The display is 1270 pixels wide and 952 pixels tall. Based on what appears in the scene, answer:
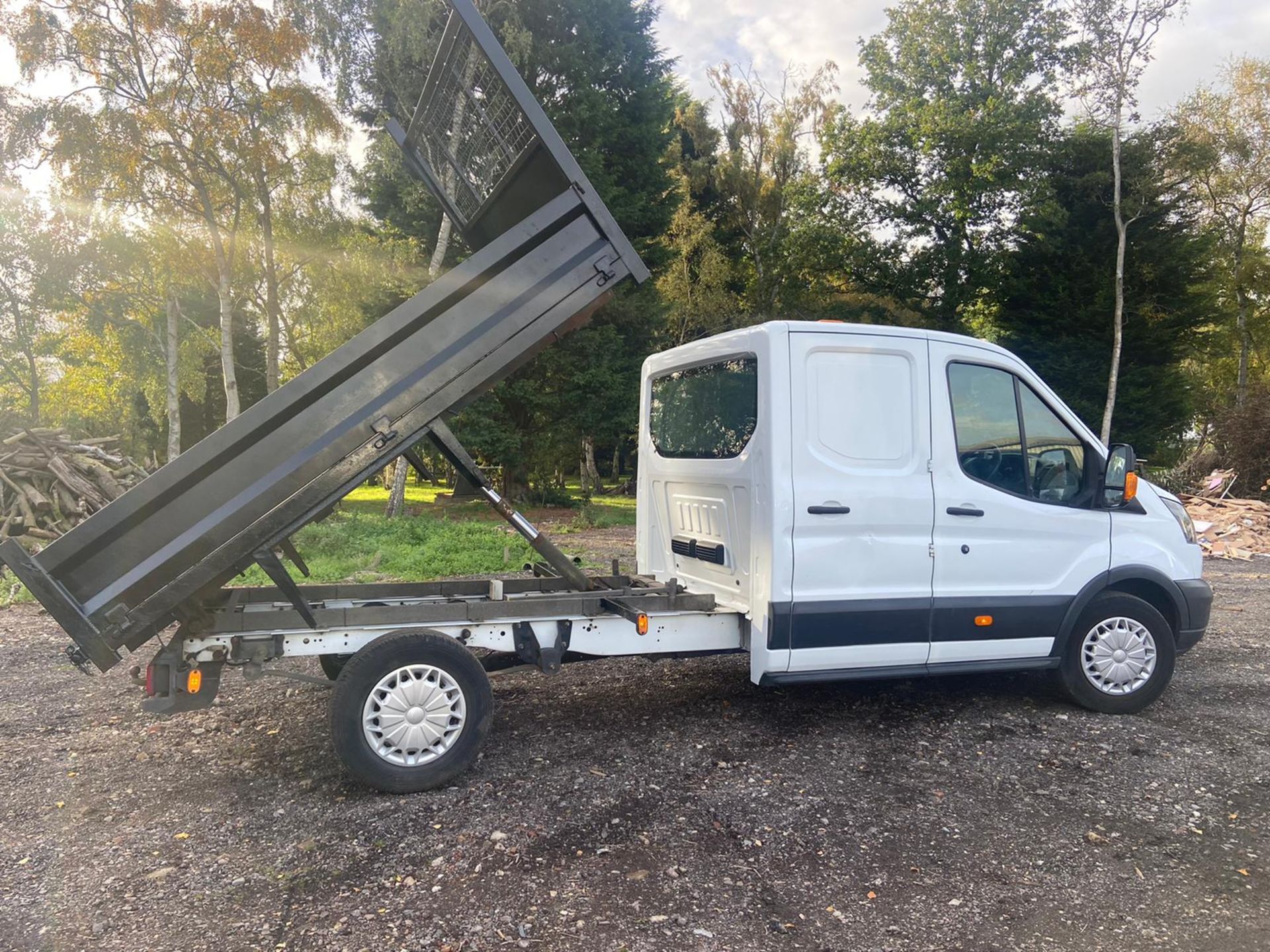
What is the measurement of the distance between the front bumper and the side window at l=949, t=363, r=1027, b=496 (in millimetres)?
1476

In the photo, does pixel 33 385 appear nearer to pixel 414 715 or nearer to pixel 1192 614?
pixel 414 715

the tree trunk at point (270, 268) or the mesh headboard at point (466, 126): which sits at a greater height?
the tree trunk at point (270, 268)

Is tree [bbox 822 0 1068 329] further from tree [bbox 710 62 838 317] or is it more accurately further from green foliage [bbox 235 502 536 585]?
green foliage [bbox 235 502 536 585]

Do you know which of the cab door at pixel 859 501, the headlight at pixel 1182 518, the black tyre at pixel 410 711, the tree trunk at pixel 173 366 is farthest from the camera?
the tree trunk at pixel 173 366

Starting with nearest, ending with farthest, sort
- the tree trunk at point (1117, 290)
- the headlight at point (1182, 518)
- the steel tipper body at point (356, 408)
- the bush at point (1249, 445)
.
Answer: the steel tipper body at point (356, 408) → the headlight at point (1182, 518) → the bush at point (1249, 445) → the tree trunk at point (1117, 290)

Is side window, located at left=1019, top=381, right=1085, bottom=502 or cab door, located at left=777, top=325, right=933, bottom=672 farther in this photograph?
side window, located at left=1019, top=381, right=1085, bottom=502

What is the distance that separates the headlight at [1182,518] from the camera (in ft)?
17.8

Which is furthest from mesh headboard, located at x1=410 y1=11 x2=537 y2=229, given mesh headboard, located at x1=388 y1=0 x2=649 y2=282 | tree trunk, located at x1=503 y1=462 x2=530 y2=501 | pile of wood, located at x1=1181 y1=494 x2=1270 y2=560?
tree trunk, located at x1=503 y1=462 x2=530 y2=501

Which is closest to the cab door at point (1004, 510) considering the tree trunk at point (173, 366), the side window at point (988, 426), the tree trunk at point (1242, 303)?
the side window at point (988, 426)

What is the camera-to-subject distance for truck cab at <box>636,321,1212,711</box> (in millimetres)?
4391

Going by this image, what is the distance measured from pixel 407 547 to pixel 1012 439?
888 cm

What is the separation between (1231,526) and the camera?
15000 mm

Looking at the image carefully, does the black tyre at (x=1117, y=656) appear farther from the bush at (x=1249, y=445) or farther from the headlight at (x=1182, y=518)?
the bush at (x=1249, y=445)

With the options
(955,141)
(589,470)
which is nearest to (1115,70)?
(955,141)
